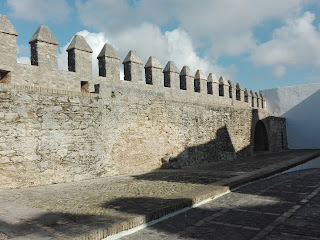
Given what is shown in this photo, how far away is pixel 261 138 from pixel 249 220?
15408 mm

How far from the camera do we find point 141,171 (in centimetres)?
927

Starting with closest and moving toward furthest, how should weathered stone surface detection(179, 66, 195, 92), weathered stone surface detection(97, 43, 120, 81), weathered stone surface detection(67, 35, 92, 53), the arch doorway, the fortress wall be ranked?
1. the fortress wall
2. weathered stone surface detection(67, 35, 92, 53)
3. weathered stone surface detection(97, 43, 120, 81)
4. weathered stone surface detection(179, 66, 195, 92)
5. the arch doorway

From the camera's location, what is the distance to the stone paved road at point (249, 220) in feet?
10.7

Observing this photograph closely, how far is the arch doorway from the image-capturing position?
703 inches

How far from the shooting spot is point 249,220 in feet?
12.4

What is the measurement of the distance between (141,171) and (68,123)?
297cm

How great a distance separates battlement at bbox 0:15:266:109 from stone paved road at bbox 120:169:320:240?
16.5 ft

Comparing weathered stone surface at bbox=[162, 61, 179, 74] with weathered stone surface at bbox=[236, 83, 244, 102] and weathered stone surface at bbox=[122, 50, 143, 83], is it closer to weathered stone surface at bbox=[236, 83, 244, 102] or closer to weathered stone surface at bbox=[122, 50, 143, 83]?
weathered stone surface at bbox=[122, 50, 143, 83]

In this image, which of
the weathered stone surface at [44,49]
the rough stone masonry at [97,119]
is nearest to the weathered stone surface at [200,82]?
the rough stone masonry at [97,119]

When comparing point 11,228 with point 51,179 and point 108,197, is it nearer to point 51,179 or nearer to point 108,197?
point 108,197

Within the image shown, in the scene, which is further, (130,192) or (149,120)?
(149,120)

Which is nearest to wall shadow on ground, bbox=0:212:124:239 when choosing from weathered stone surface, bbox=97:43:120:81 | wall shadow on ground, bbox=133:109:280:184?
wall shadow on ground, bbox=133:109:280:184

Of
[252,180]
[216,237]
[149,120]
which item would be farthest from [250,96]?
[216,237]

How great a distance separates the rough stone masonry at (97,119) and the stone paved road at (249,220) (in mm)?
4049
